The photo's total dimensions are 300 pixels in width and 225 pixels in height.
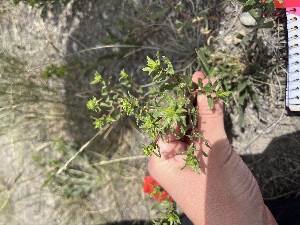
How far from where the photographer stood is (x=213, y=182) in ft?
4.78

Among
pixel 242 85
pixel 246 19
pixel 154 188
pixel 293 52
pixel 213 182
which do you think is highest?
pixel 246 19

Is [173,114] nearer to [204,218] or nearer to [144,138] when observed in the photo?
[204,218]

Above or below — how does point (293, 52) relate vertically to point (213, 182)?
above

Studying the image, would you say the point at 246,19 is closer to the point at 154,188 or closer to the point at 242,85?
the point at 242,85

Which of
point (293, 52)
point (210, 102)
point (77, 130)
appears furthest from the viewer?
point (77, 130)

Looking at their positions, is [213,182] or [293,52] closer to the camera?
[213,182]

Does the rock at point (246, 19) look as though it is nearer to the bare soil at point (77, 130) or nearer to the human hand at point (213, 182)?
the bare soil at point (77, 130)

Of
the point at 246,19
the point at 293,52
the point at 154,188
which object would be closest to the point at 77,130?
the point at 154,188

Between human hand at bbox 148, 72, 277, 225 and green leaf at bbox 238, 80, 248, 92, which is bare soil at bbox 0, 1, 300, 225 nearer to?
green leaf at bbox 238, 80, 248, 92

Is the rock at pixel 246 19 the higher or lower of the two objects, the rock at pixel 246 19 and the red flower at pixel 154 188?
the higher

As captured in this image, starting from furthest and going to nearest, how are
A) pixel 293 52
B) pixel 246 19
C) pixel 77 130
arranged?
pixel 77 130 < pixel 246 19 < pixel 293 52

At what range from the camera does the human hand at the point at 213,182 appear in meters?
1.45

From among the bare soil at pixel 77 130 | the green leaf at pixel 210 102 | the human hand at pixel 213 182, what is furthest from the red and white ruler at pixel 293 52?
the green leaf at pixel 210 102

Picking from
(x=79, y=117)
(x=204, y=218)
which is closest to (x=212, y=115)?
(x=204, y=218)
